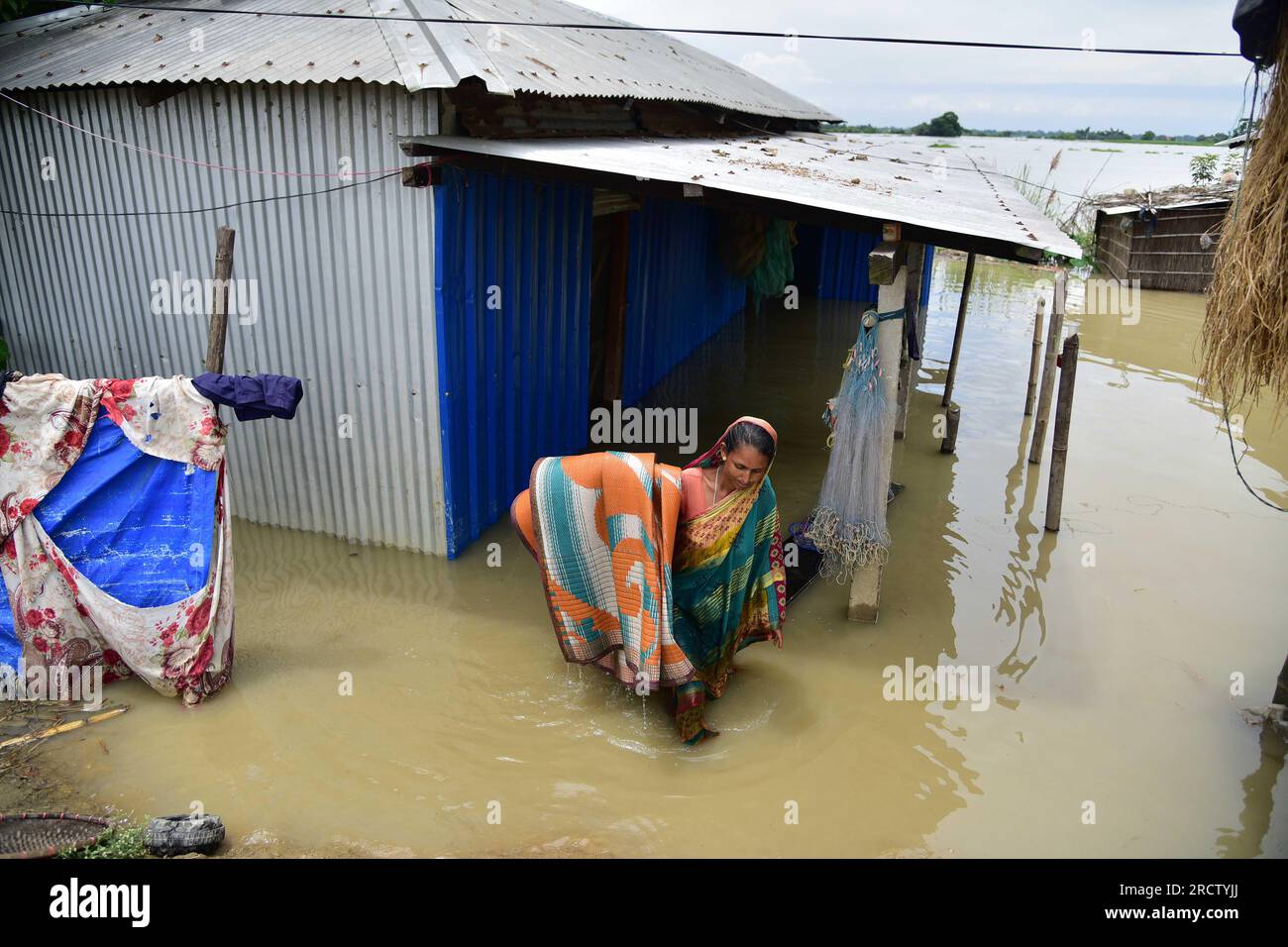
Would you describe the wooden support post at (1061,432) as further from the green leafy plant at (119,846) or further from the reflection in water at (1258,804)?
the green leafy plant at (119,846)

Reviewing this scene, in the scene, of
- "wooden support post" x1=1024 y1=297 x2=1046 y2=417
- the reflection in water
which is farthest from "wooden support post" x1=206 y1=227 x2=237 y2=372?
"wooden support post" x1=1024 y1=297 x2=1046 y2=417

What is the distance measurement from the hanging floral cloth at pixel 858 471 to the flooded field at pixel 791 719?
23.5 inches

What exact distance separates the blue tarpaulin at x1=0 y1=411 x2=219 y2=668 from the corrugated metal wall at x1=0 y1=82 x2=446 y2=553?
1653mm

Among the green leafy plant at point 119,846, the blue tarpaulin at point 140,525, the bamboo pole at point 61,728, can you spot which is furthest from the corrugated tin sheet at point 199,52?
the green leafy plant at point 119,846

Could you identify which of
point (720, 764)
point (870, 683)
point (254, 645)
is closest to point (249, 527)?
point (254, 645)

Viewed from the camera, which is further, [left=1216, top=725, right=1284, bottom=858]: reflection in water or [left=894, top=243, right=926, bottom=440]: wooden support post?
[left=894, top=243, right=926, bottom=440]: wooden support post

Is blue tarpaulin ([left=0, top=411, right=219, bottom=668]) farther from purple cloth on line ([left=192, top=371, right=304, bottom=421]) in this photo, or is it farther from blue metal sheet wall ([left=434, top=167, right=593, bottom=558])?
blue metal sheet wall ([left=434, top=167, right=593, bottom=558])

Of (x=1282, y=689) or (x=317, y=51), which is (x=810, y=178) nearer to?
(x=317, y=51)

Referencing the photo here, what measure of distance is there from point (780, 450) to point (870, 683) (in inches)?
161

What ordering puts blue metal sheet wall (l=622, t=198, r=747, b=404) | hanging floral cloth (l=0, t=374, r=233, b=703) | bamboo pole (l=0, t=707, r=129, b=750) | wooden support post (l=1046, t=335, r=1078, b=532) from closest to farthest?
bamboo pole (l=0, t=707, r=129, b=750)
hanging floral cloth (l=0, t=374, r=233, b=703)
wooden support post (l=1046, t=335, r=1078, b=532)
blue metal sheet wall (l=622, t=198, r=747, b=404)

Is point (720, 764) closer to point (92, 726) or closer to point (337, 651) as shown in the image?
point (337, 651)

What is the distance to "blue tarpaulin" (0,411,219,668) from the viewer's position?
445 cm

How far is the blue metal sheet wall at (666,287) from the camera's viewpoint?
30.2 ft

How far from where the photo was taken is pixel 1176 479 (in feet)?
28.5
